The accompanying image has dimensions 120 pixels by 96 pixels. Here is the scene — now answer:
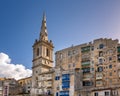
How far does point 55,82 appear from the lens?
265ft

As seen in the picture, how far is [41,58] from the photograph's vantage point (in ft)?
294

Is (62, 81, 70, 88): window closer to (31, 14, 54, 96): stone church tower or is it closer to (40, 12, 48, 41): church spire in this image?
(31, 14, 54, 96): stone church tower

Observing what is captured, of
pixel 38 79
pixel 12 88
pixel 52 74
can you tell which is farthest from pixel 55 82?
pixel 12 88

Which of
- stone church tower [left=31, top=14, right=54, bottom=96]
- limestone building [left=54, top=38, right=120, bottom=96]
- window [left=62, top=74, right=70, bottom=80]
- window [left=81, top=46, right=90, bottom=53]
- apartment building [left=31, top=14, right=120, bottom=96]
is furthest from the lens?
stone church tower [left=31, top=14, right=54, bottom=96]

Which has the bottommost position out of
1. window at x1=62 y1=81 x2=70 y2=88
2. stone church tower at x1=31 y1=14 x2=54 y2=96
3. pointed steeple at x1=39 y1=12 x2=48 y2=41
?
window at x1=62 y1=81 x2=70 y2=88

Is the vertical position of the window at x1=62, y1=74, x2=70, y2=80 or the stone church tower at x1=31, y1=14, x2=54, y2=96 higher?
the stone church tower at x1=31, y1=14, x2=54, y2=96

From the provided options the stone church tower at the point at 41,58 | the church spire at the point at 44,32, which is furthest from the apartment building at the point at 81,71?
the church spire at the point at 44,32

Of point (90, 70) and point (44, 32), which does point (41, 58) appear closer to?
point (44, 32)

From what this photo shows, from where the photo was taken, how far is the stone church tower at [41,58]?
88363mm

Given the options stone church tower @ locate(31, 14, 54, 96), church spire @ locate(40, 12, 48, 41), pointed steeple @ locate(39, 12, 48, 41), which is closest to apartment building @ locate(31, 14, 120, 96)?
stone church tower @ locate(31, 14, 54, 96)

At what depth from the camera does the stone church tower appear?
8836 centimetres

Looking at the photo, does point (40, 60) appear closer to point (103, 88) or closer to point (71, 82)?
point (71, 82)

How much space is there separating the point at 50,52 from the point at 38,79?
505 inches

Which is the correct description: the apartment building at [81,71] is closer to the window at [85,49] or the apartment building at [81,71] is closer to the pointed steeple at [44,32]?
the window at [85,49]
